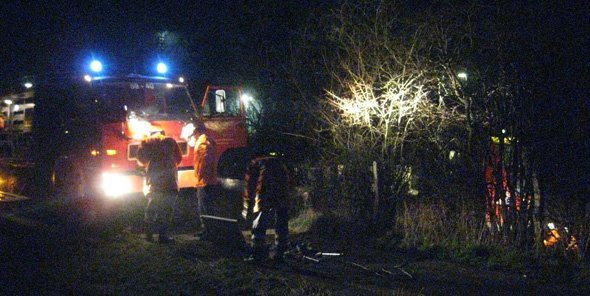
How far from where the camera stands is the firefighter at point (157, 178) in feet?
23.4

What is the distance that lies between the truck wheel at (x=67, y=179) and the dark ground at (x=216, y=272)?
173 cm

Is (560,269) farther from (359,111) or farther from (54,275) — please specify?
(54,275)

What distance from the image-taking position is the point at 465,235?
6609 millimetres

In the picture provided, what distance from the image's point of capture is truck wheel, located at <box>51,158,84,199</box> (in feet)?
29.1

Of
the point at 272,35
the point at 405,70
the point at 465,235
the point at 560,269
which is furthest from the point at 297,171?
the point at 272,35

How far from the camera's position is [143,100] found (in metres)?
8.81

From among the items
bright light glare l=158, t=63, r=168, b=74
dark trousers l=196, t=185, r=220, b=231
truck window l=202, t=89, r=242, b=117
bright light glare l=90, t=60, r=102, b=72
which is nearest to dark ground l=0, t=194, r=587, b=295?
dark trousers l=196, t=185, r=220, b=231

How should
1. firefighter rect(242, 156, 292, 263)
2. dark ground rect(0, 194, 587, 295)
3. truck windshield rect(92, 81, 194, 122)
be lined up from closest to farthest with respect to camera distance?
dark ground rect(0, 194, 587, 295)
firefighter rect(242, 156, 292, 263)
truck windshield rect(92, 81, 194, 122)

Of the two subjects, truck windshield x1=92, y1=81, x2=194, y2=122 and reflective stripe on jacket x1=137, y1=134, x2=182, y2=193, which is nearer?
reflective stripe on jacket x1=137, y1=134, x2=182, y2=193

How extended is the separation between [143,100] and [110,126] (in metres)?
0.90

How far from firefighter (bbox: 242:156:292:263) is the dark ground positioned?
0.80ft

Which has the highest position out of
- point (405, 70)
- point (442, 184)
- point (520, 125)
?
point (405, 70)

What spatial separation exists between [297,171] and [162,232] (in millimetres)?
3723

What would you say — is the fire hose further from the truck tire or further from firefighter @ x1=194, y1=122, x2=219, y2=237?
the truck tire
